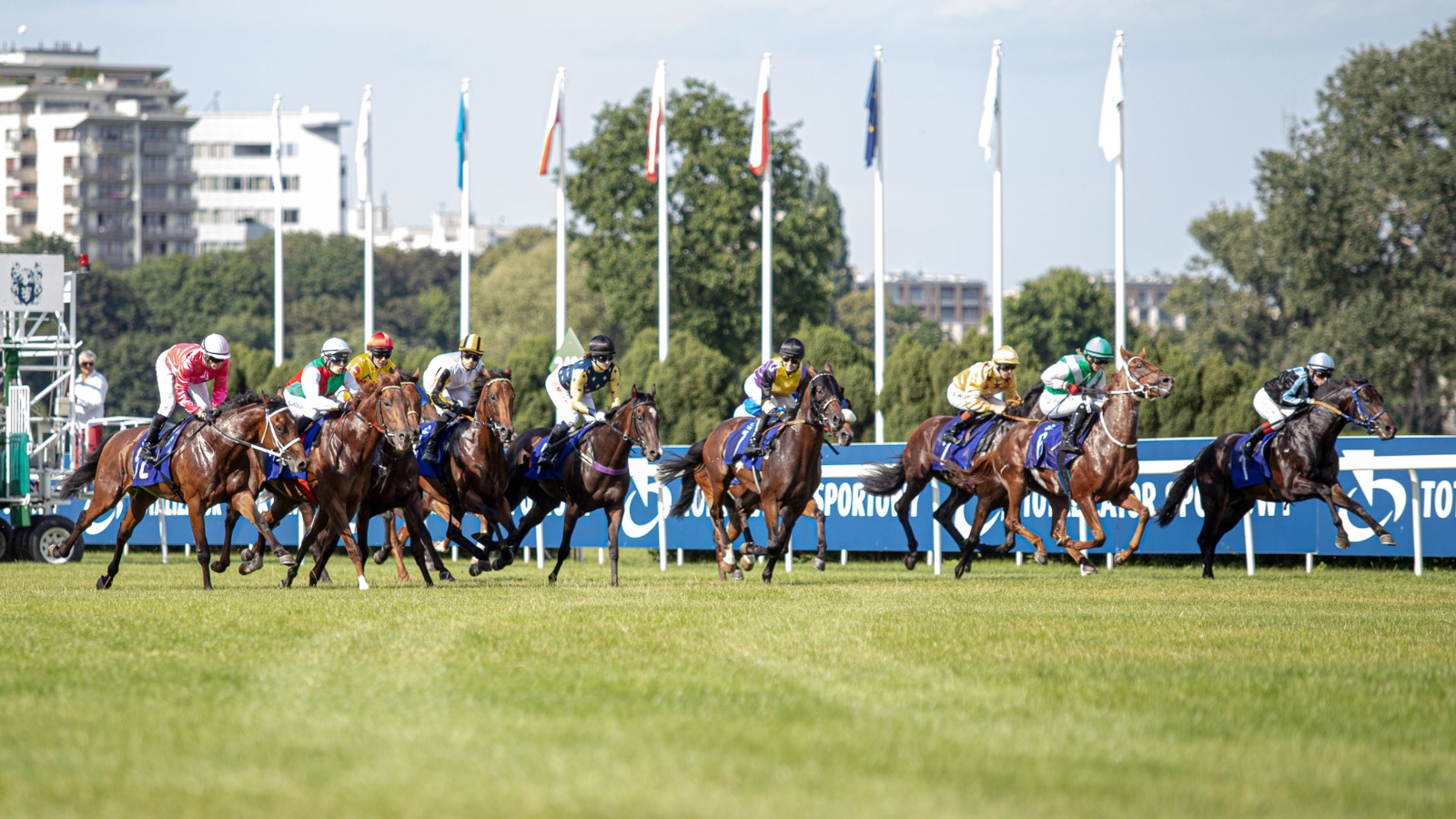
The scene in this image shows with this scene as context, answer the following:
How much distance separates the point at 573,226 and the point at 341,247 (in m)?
50.1

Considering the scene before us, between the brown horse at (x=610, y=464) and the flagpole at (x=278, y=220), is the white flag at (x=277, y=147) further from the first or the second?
the brown horse at (x=610, y=464)

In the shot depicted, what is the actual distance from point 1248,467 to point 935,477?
10.9 feet

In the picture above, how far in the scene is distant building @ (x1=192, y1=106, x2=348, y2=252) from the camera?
428 feet

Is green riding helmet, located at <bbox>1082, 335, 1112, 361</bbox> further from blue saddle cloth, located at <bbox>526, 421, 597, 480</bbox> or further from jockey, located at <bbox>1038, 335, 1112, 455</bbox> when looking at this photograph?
blue saddle cloth, located at <bbox>526, 421, 597, 480</bbox>

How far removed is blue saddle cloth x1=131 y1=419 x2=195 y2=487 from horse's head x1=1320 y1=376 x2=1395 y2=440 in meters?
10.9

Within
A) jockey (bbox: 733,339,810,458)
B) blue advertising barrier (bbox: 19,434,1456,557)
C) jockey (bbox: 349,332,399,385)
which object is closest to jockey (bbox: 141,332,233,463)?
jockey (bbox: 349,332,399,385)

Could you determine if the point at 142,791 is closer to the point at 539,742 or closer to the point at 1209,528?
the point at 539,742

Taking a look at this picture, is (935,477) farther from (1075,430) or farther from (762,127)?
(762,127)

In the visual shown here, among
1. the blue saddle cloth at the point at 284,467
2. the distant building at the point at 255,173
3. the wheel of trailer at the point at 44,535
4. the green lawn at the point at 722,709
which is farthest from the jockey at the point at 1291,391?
the distant building at the point at 255,173

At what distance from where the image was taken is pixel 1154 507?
20047 millimetres

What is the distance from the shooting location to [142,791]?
5.15 metres

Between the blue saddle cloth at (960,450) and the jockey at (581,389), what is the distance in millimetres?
3857

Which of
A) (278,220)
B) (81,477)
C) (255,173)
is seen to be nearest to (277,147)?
(278,220)

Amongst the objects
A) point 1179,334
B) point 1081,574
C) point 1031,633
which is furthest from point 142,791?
point 1179,334
